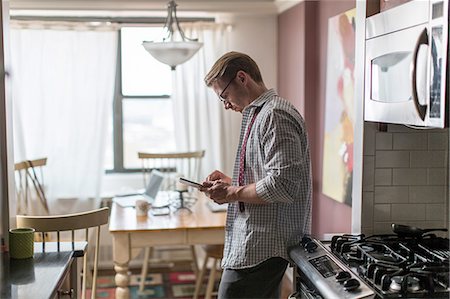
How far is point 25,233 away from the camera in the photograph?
2.26m

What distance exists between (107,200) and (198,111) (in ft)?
3.32

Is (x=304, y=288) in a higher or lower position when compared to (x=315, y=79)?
lower

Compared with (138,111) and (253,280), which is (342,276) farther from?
(138,111)

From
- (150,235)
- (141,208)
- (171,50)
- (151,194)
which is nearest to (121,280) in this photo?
(150,235)

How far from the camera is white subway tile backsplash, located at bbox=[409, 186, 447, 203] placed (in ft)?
7.97

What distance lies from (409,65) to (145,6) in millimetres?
3181

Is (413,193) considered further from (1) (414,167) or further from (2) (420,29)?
(2) (420,29)

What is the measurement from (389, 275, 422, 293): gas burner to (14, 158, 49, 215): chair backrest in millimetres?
3151

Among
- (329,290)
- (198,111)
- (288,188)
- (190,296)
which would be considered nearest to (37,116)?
(198,111)

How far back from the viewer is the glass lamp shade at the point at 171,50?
12.2 ft

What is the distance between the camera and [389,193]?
2.43 meters

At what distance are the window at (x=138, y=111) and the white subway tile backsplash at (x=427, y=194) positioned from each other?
3.08 m

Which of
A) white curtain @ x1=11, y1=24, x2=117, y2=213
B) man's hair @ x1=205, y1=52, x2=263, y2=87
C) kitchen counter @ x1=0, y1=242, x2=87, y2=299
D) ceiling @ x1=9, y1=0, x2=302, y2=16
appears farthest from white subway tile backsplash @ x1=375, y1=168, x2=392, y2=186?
white curtain @ x1=11, y1=24, x2=117, y2=213

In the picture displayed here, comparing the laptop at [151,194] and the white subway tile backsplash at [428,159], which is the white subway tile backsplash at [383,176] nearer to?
the white subway tile backsplash at [428,159]
